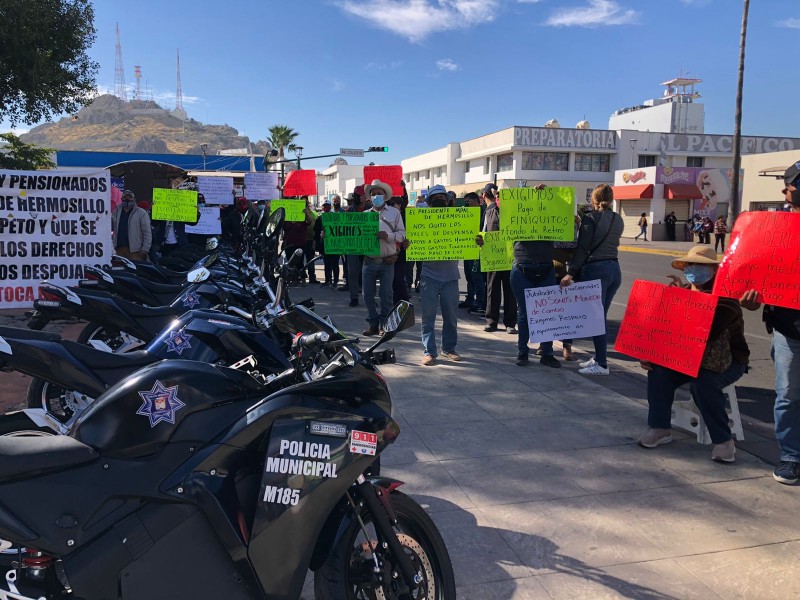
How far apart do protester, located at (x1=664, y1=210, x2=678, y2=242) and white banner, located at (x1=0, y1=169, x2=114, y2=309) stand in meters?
40.0

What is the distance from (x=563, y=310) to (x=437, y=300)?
144cm

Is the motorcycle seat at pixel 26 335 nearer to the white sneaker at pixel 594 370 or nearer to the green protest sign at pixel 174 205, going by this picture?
the white sneaker at pixel 594 370

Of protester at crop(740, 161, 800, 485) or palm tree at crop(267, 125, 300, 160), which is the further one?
palm tree at crop(267, 125, 300, 160)

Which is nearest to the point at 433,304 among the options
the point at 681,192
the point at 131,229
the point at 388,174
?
the point at 388,174

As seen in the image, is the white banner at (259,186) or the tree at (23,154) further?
the tree at (23,154)

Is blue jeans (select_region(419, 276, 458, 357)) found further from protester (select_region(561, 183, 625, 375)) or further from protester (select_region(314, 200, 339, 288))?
protester (select_region(314, 200, 339, 288))

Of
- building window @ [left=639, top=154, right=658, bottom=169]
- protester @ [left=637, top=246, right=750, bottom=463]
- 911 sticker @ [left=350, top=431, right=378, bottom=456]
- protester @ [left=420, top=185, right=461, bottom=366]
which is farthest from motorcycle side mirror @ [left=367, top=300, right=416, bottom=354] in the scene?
building window @ [left=639, top=154, right=658, bottom=169]

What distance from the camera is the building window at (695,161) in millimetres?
51906

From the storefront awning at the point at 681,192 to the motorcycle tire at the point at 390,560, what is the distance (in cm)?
4413

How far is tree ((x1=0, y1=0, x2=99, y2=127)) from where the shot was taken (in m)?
12.9

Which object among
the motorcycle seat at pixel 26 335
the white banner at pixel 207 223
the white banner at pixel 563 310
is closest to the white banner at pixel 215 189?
the white banner at pixel 207 223

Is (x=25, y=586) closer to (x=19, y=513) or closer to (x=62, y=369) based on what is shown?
(x=19, y=513)

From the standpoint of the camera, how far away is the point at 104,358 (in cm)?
350

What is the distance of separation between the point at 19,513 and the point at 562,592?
2.36 meters
